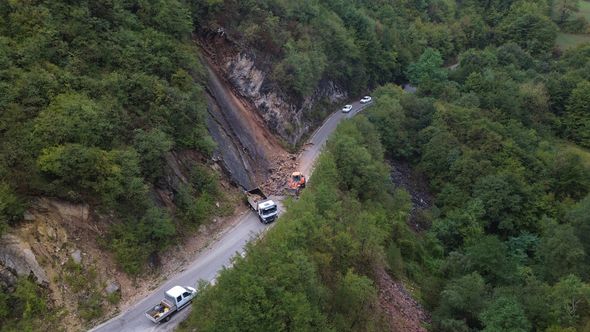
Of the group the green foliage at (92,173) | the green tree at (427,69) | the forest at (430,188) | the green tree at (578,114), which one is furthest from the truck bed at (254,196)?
the green tree at (578,114)

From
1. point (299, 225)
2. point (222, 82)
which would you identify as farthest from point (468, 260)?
point (222, 82)

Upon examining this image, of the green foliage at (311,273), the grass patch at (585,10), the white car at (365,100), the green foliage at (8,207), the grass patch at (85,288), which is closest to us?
the green foliage at (311,273)

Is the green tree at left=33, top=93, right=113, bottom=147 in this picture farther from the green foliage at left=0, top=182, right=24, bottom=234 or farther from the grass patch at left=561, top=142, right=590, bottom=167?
the grass patch at left=561, top=142, right=590, bottom=167

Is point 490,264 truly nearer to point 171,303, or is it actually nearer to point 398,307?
point 398,307

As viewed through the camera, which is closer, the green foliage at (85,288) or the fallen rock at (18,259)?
the fallen rock at (18,259)

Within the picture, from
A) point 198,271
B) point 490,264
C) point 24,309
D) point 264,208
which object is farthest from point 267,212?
point 490,264

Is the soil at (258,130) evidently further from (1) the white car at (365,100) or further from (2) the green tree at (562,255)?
(1) the white car at (365,100)

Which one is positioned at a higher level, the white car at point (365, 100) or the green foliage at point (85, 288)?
the green foliage at point (85, 288)
